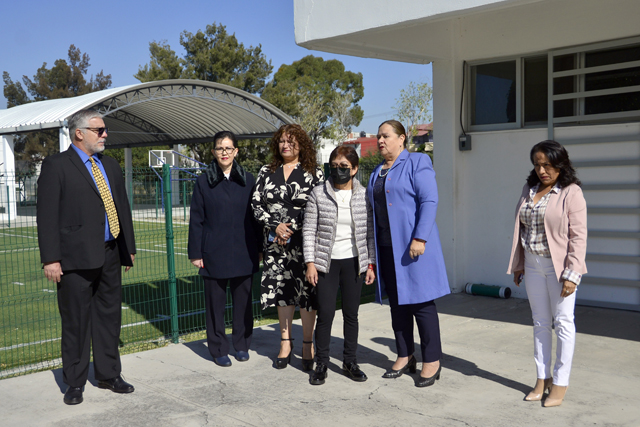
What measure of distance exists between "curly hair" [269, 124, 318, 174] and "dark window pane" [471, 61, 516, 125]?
12.0 feet

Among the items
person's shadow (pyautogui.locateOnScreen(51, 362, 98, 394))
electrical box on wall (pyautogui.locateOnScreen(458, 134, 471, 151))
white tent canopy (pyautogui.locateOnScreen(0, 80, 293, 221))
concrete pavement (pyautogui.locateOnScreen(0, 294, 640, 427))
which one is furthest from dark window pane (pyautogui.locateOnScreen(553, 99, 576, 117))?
white tent canopy (pyautogui.locateOnScreen(0, 80, 293, 221))

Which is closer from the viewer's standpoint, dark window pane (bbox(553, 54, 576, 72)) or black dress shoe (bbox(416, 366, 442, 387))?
black dress shoe (bbox(416, 366, 442, 387))

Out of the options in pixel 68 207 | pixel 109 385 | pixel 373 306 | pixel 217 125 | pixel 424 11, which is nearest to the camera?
pixel 68 207

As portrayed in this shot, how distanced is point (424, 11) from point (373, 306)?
370 centimetres

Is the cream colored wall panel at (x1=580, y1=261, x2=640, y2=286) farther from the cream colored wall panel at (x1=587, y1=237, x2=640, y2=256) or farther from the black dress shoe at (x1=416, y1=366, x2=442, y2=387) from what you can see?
the black dress shoe at (x1=416, y1=366, x2=442, y2=387)

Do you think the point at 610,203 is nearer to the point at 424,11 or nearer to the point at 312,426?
the point at 424,11

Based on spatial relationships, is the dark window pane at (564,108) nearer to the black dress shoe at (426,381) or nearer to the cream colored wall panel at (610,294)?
the cream colored wall panel at (610,294)

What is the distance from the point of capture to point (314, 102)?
152 feet

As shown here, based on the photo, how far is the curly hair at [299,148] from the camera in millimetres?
5113

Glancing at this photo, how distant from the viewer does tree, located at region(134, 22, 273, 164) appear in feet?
128

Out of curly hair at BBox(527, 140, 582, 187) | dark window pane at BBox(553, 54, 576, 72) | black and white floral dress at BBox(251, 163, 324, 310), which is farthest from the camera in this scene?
dark window pane at BBox(553, 54, 576, 72)

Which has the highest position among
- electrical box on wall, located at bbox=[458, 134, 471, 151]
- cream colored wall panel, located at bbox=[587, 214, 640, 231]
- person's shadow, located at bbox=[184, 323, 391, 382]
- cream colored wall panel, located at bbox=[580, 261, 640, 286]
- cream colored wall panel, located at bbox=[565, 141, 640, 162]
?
electrical box on wall, located at bbox=[458, 134, 471, 151]

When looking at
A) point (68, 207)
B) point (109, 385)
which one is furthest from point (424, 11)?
point (109, 385)

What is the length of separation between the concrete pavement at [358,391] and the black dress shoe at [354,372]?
65mm
